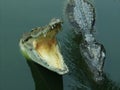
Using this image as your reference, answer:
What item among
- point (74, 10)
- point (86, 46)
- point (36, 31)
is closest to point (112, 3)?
point (74, 10)

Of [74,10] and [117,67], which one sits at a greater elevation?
[74,10]

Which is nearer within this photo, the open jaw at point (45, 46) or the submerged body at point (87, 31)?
the open jaw at point (45, 46)

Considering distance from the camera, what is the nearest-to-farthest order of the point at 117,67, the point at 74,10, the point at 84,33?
the point at 117,67 < the point at 84,33 < the point at 74,10

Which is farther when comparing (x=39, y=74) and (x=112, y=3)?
(x=112, y=3)

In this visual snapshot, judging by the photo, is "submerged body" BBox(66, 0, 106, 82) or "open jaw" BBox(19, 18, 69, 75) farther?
"submerged body" BBox(66, 0, 106, 82)

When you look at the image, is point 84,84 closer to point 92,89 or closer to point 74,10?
point 92,89

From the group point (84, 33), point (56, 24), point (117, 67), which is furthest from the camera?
point (84, 33)

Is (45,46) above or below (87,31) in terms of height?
above

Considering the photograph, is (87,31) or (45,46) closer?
(45,46)
